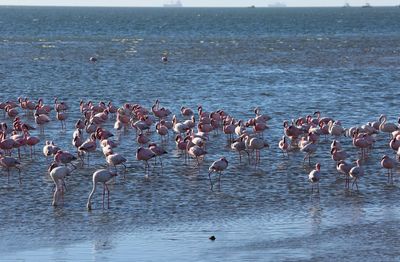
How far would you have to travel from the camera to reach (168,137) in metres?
25.5

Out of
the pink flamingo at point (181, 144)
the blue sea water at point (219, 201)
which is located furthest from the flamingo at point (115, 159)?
the pink flamingo at point (181, 144)

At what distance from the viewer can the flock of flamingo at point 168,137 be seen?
19.4m

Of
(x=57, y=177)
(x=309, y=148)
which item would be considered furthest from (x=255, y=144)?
(x=57, y=177)

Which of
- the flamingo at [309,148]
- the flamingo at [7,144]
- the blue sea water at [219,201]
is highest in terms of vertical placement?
the flamingo at [7,144]

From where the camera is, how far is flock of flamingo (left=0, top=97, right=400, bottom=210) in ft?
63.8

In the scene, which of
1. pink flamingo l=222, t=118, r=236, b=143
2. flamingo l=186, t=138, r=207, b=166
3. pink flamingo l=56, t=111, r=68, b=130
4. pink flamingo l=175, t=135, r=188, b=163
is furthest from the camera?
pink flamingo l=56, t=111, r=68, b=130

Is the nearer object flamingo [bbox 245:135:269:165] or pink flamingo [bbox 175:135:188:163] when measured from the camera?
flamingo [bbox 245:135:269:165]

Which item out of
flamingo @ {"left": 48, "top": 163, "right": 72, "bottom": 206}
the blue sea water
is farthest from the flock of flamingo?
the blue sea water

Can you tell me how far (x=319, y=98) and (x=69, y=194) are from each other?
1725 centimetres

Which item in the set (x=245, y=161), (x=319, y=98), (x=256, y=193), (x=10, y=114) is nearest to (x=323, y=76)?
(x=319, y=98)

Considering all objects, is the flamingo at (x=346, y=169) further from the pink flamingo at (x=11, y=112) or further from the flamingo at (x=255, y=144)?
the pink flamingo at (x=11, y=112)

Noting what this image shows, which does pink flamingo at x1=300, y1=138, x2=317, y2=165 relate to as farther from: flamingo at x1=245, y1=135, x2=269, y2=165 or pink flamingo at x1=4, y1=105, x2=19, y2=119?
pink flamingo at x1=4, y1=105, x2=19, y2=119

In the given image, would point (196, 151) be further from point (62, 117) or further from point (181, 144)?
point (62, 117)

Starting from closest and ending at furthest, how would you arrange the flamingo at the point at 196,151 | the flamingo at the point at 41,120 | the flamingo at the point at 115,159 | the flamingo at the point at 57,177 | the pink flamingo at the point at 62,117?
1. the flamingo at the point at 57,177
2. the flamingo at the point at 115,159
3. the flamingo at the point at 196,151
4. the flamingo at the point at 41,120
5. the pink flamingo at the point at 62,117
